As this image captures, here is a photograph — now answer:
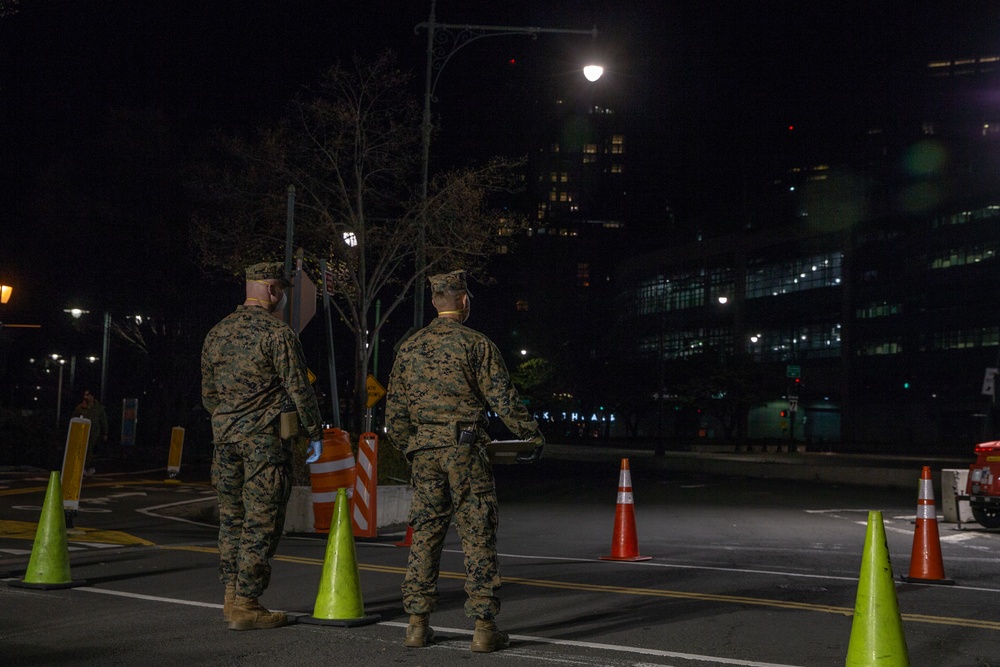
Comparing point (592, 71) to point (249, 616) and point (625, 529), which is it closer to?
point (625, 529)

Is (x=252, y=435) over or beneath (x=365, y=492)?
over

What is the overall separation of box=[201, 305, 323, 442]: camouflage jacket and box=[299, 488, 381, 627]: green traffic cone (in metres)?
0.60

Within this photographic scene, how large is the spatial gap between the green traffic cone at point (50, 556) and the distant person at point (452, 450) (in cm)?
328

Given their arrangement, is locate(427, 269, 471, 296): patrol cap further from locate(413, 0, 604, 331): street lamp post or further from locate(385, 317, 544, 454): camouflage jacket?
locate(413, 0, 604, 331): street lamp post

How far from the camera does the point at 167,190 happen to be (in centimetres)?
3806

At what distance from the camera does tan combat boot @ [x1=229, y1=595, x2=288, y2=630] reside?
6.64 m

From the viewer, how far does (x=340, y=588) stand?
6.87 metres

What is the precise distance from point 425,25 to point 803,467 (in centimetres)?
1803

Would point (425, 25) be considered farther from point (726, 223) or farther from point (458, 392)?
point (726, 223)

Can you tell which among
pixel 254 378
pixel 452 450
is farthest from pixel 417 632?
pixel 254 378

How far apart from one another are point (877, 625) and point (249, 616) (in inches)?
135

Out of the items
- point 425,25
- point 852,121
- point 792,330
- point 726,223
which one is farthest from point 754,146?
point 425,25

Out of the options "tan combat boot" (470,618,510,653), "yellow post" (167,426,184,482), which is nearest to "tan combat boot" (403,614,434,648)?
"tan combat boot" (470,618,510,653)

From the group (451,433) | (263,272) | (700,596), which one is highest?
(263,272)
